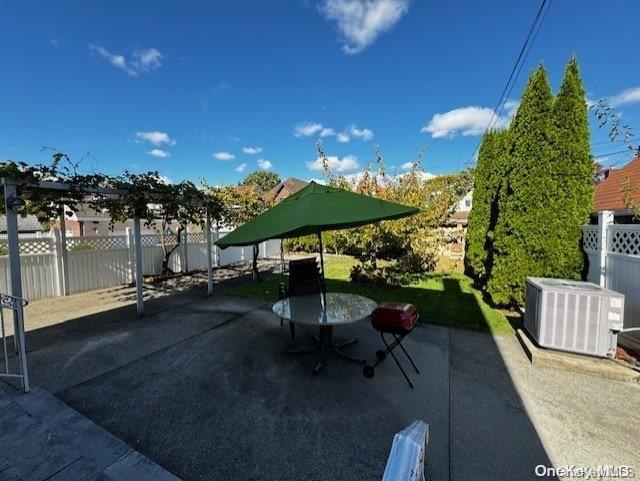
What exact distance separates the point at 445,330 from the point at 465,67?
1028 centimetres

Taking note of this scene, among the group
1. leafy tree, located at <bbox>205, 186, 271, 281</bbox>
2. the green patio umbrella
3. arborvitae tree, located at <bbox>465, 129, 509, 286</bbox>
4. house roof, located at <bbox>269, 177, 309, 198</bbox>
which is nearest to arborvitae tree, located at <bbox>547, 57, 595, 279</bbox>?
arborvitae tree, located at <bbox>465, 129, 509, 286</bbox>

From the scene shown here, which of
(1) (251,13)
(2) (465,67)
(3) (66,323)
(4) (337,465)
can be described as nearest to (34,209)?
(3) (66,323)

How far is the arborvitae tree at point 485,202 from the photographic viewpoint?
7.14 metres

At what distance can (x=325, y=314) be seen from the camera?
3568mm

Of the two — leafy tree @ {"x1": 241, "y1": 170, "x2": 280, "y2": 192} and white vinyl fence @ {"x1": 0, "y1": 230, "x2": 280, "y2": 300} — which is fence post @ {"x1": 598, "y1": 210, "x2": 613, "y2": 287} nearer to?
white vinyl fence @ {"x1": 0, "y1": 230, "x2": 280, "y2": 300}

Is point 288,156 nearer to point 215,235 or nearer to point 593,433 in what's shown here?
point 215,235

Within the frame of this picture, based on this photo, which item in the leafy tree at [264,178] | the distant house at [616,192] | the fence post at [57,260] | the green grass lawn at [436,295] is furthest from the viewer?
the leafy tree at [264,178]

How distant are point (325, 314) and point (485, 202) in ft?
23.3

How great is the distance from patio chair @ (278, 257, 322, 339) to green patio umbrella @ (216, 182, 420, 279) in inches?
60.8

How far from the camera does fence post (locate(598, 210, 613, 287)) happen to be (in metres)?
4.25

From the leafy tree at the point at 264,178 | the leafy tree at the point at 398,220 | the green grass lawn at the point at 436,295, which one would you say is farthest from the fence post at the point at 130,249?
the leafy tree at the point at 264,178

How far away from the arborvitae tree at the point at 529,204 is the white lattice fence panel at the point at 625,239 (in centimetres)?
70

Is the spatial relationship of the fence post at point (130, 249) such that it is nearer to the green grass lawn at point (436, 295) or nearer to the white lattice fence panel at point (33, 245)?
the white lattice fence panel at point (33, 245)

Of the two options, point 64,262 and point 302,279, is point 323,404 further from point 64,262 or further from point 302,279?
point 64,262
